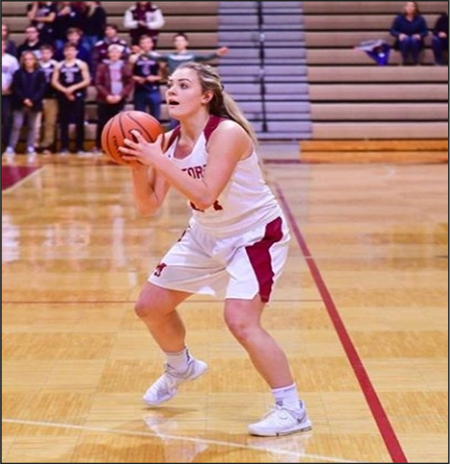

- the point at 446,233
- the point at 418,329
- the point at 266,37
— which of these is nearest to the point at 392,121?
the point at 266,37

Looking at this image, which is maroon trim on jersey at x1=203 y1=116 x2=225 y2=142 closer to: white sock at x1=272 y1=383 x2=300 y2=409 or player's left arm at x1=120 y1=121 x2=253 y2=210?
player's left arm at x1=120 y1=121 x2=253 y2=210

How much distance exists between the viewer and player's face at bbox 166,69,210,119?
15.6 feet

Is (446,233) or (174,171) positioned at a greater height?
(174,171)

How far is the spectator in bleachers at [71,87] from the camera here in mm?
18125

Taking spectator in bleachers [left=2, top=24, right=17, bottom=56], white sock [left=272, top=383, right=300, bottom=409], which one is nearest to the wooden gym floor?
white sock [left=272, top=383, right=300, bottom=409]

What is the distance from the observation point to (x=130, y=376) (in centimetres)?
563

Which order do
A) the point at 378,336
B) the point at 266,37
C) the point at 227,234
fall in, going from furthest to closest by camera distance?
the point at 266,37 → the point at 378,336 → the point at 227,234

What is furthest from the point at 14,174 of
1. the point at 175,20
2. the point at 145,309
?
the point at 145,309

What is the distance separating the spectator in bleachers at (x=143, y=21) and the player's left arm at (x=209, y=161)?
1511cm

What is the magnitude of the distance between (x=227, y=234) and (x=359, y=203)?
7716mm

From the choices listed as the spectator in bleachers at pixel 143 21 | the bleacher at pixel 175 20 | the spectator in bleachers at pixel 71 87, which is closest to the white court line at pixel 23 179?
the spectator in bleachers at pixel 71 87

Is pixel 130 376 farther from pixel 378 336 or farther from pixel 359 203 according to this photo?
pixel 359 203

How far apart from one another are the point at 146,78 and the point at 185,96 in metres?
13.5

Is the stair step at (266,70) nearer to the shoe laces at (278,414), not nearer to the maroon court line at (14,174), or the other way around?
the maroon court line at (14,174)
